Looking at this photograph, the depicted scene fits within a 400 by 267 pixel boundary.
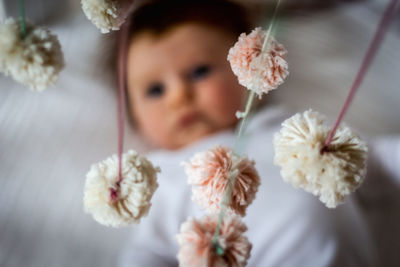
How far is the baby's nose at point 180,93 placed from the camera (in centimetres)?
51

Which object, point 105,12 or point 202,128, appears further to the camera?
point 202,128

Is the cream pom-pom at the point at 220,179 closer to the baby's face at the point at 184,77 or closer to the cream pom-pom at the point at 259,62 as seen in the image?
the cream pom-pom at the point at 259,62

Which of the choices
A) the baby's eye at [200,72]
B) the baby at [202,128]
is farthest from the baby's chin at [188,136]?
the baby's eye at [200,72]

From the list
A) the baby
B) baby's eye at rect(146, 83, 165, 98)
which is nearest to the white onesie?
the baby

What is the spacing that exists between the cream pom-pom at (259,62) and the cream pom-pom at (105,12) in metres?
0.08

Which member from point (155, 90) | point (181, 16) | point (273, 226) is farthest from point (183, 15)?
point (273, 226)

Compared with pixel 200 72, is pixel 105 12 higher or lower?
higher

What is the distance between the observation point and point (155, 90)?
545 mm

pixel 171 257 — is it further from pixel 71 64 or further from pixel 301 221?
pixel 71 64

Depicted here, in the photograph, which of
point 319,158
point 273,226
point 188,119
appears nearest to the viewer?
point 319,158

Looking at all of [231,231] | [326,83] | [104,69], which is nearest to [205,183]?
[231,231]

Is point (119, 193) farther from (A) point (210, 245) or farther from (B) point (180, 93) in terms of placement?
(B) point (180, 93)

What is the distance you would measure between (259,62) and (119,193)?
114 mm

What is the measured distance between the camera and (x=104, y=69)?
57cm
